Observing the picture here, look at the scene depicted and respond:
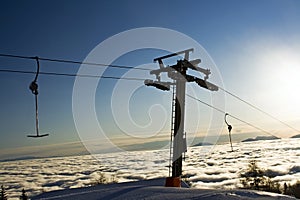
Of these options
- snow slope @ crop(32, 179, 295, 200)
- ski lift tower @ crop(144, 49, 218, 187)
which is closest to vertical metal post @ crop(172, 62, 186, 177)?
ski lift tower @ crop(144, 49, 218, 187)

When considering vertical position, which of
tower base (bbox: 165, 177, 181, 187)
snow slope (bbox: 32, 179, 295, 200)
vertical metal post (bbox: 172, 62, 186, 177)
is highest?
vertical metal post (bbox: 172, 62, 186, 177)

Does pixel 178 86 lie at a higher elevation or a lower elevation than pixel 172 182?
higher

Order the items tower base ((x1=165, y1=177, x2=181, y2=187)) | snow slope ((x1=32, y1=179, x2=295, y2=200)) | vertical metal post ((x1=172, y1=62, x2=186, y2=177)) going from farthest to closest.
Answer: vertical metal post ((x1=172, y1=62, x2=186, y2=177)) < tower base ((x1=165, y1=177, x2=181, y2=187)) < snow slope ((x1=32, y1=179, x2=295, y2=200))

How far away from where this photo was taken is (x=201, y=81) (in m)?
13.3

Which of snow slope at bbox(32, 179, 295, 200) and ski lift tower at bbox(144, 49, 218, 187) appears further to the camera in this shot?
ski lift tower at bbox(144, 49, 218, 187)

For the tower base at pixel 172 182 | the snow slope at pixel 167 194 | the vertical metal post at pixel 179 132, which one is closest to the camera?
the snow slope at pixel 167 194

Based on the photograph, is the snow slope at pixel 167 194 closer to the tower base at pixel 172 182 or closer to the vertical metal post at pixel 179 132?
the tower base at pixel 172 182

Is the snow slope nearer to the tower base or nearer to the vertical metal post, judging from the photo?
the tower base

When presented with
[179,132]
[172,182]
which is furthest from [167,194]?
[179,132]

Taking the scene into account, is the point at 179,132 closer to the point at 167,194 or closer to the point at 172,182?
the point at 172,182

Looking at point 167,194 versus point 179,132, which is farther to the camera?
point 179,132

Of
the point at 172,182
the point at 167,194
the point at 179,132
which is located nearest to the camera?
the point at 167,194

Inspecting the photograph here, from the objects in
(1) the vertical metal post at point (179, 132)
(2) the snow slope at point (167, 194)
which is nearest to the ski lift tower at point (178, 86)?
(1) the vertical metal post at point (179, 132)

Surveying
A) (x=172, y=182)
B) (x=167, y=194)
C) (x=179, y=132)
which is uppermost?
(x=179, y=132)
